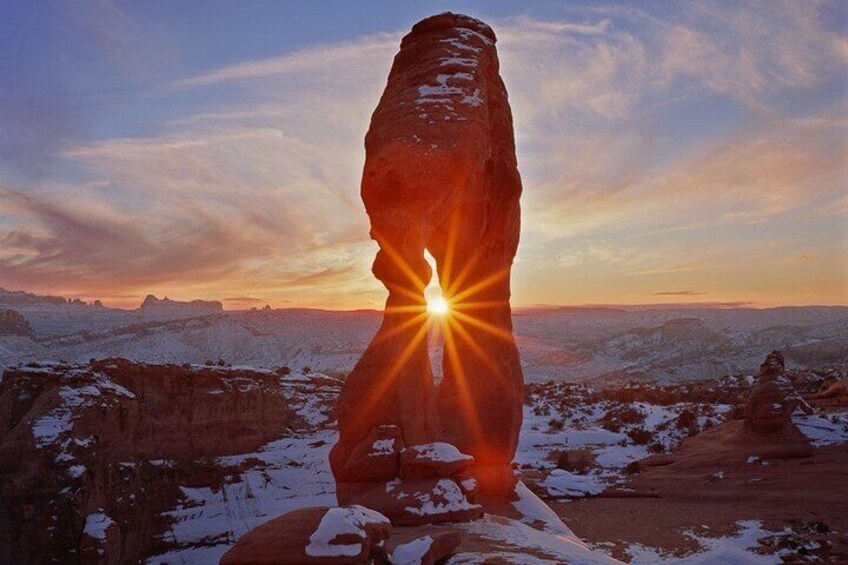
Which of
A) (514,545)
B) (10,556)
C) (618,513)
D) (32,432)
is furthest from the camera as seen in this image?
(618,513)

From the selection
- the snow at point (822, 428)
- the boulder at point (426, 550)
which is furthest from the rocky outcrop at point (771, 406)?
the boulder at point (426, 550)

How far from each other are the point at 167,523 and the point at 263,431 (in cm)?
671

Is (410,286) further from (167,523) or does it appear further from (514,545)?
(167,523)

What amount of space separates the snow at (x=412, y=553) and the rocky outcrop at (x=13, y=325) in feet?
291

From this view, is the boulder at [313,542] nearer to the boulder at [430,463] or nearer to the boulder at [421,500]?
the boulder at [421,500]

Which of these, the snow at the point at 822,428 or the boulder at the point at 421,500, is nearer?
the boulder at the point at 421,500

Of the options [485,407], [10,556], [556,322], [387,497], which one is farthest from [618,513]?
[556,322]

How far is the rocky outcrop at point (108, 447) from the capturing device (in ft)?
36.4

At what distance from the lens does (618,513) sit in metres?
15.2

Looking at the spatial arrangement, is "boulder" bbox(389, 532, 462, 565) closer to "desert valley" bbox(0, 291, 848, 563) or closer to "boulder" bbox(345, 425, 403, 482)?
"desert valley" bbox(0, 291, 848, 563)

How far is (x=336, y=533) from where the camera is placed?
194 inches

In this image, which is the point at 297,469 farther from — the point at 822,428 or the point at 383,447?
the point at 822,428

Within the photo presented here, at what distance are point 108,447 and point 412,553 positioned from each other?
12.2 metres

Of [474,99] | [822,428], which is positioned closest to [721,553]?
[474,99]
